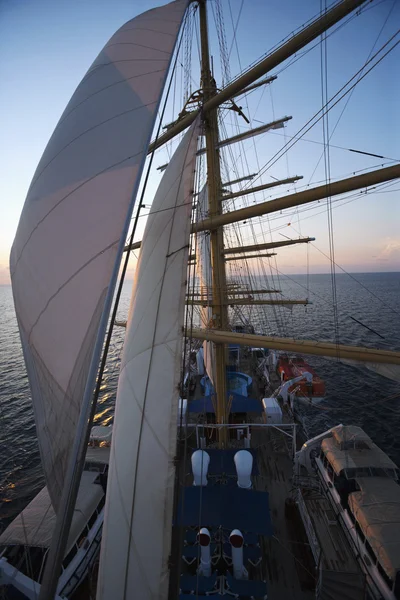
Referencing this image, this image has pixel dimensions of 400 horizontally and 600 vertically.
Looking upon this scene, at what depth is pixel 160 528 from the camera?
3.47 m

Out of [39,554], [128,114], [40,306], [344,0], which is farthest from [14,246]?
[344,0]

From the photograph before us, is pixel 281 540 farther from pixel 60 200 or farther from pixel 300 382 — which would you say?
pixel 300 382

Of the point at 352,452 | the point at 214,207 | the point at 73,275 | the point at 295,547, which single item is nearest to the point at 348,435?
the point at 352,452

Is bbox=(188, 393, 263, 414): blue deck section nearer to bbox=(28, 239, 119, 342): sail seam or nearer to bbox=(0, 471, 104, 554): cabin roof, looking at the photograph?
bbox=(0, 471, 104, 554): cabin roof

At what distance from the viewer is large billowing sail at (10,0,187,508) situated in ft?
9.04

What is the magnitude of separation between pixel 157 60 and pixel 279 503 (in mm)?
Result: 12105

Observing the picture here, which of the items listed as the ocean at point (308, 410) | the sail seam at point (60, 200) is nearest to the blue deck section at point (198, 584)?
the ocean at point (308, 410)

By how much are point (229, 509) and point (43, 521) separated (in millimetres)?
5459

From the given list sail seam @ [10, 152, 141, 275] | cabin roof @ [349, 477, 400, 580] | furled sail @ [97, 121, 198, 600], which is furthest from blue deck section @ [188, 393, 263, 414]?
sail seam @ [10, 152, 141, 275]

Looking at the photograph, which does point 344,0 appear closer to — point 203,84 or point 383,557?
point 203,84

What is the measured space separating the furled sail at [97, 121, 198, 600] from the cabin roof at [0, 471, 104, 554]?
483cm

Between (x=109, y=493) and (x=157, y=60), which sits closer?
(x=109, y=493)

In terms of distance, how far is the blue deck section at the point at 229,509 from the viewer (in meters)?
5.93

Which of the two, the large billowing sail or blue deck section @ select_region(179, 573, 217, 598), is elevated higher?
the large billowing sail
